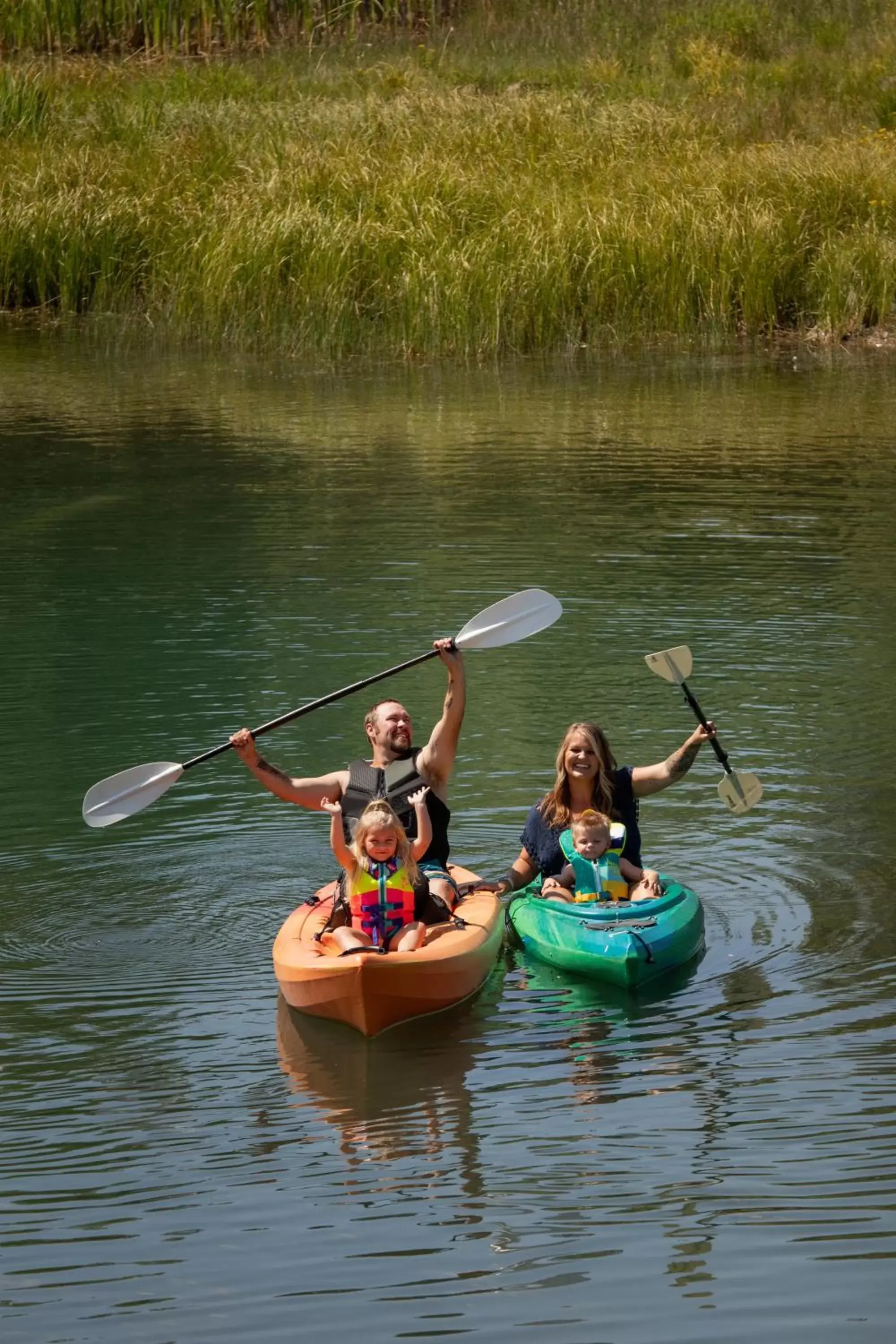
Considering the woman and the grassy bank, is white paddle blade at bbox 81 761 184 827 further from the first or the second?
the grassy bank

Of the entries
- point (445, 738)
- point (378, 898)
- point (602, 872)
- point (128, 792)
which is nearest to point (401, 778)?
point (445, 738)

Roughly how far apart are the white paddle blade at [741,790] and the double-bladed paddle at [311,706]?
89 cm

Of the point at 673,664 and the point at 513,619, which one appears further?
the point at 513,619

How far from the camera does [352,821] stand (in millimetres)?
6867

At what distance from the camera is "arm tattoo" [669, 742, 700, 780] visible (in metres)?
6.98

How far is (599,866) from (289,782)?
108cm

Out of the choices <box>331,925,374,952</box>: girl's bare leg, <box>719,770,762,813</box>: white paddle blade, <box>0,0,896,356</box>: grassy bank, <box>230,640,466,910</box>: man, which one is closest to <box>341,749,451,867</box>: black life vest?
<box>230,640,466,910</box>: man

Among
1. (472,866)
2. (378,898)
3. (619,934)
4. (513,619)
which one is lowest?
(472,866)

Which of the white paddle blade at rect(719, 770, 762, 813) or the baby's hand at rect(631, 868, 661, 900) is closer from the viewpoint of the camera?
the baby's hand at rect(631, 868, 661, 900)

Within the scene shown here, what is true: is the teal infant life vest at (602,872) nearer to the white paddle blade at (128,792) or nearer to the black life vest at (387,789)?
the black life vest at (387,789)

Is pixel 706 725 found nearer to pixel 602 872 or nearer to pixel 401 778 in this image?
pixel 602 872

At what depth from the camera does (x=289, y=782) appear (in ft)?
22.4

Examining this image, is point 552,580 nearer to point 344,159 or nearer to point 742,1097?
point 742,1097

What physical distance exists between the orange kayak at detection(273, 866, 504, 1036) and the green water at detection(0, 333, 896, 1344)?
11cm
